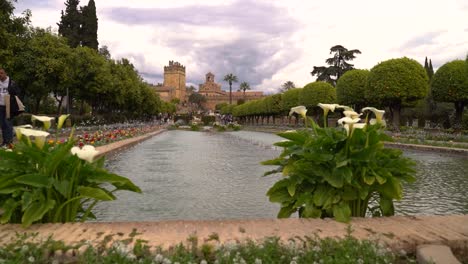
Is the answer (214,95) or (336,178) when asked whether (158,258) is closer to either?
(336,178)

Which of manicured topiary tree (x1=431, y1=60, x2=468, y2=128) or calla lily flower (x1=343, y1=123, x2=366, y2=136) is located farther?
manicured topiary tree (x1=431, y1=60, x2=468, y2=128)

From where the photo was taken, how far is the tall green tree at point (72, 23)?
46781 millimetres

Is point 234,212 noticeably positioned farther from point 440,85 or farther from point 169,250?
point 440,85

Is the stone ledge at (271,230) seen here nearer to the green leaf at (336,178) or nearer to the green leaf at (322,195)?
the green leaf at (322,195)

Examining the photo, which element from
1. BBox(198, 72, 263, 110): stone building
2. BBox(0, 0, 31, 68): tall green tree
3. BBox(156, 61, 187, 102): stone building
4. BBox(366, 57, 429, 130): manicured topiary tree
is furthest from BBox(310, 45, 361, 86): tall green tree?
BBox(156, 61, 187, 102): stone building

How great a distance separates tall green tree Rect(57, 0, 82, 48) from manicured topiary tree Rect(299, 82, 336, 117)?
2599 cm

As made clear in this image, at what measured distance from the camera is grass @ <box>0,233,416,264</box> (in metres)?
2.59

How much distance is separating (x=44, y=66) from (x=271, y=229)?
2530cm

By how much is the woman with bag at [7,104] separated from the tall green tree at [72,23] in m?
39.9

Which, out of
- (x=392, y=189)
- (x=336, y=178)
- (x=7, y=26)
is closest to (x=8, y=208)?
(x=336, y=178)

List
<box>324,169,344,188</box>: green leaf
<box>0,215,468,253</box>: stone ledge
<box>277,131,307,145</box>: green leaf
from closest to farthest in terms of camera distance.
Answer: <box>0,215,468,253</box>: stone ledge, <box>324,169,344,188</box>: green leaf, <box>277,131,307,145</box>: green leaf

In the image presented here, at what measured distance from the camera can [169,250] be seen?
2.76 meters

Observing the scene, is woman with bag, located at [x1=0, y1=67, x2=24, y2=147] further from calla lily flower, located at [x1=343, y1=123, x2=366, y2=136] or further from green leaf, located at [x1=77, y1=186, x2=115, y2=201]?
calla lily flower, located at [x1=343, y1=123, x2=366, y2=136]

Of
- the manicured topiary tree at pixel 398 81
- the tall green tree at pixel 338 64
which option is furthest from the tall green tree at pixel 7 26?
the tall green tree at pixel 338 64
